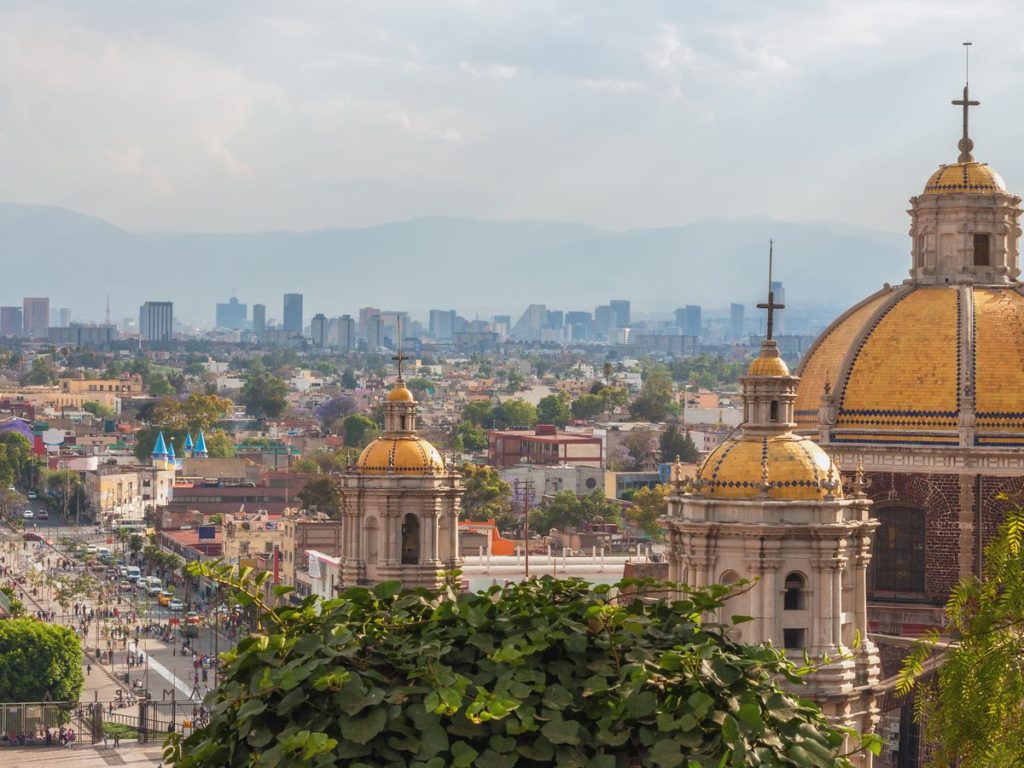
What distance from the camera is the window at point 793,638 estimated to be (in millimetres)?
32194

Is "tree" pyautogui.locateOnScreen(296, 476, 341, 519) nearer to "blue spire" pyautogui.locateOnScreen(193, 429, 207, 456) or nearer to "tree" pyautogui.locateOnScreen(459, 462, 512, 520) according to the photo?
"tree" pyautogui.locateOnScreen(459, 462, 512, 520)

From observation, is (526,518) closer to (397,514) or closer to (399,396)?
(399,396)

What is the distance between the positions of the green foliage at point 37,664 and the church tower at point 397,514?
27000mm

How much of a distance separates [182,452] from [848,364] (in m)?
132

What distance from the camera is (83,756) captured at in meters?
68.8

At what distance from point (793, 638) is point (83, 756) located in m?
39.4

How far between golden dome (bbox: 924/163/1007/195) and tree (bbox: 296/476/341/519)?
7962cm

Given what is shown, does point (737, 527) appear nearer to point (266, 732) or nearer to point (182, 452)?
point (266, 732)

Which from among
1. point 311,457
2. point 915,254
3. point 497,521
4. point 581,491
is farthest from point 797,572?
point 311,457

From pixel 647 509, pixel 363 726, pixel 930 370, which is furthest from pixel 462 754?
pixel 647 509

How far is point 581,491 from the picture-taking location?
137375 millimetres

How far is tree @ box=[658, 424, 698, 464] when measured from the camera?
6122 inches

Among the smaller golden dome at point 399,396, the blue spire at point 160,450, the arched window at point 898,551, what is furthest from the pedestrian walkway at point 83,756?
the blue spire at point 160,450

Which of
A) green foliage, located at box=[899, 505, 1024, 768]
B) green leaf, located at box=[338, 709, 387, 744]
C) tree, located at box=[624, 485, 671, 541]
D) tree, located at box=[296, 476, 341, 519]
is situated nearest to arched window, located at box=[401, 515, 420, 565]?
green foliage, located at box=[899, 505, 1024, 768]
